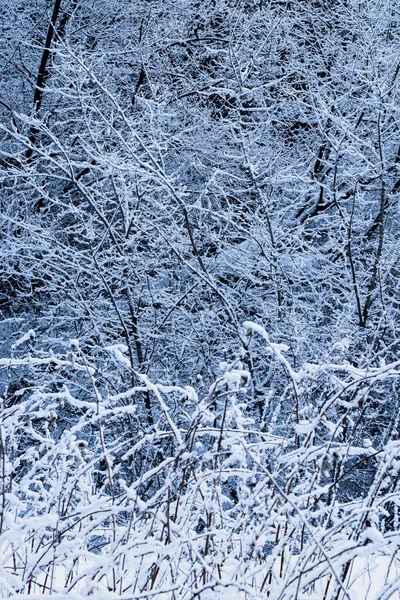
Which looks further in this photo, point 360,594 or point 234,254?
point 234,254

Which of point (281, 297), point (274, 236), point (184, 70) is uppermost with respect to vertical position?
point (184, 70)

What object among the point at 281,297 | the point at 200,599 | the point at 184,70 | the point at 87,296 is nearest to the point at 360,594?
the point at 200,599

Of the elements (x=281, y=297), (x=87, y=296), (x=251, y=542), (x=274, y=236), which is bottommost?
(x=87, y=296)

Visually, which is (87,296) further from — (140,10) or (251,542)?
(251,542)

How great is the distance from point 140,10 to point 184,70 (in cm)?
97

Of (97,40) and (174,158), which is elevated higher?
(97,40)

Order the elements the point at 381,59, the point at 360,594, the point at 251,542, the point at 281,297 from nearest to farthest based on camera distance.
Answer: the point at 251,542, the point at 360,594, the point at 381,59, the point at 281,297

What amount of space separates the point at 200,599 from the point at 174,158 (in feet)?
23.4

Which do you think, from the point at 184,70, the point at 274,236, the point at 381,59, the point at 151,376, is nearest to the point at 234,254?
the point at 274,236

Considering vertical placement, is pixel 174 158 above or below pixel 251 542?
below

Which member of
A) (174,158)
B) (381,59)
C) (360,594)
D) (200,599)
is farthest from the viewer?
(174,158)

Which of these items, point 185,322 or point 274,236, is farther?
point 185,322

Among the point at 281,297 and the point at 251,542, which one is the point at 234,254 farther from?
the point at 251,542

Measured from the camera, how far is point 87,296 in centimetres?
757
